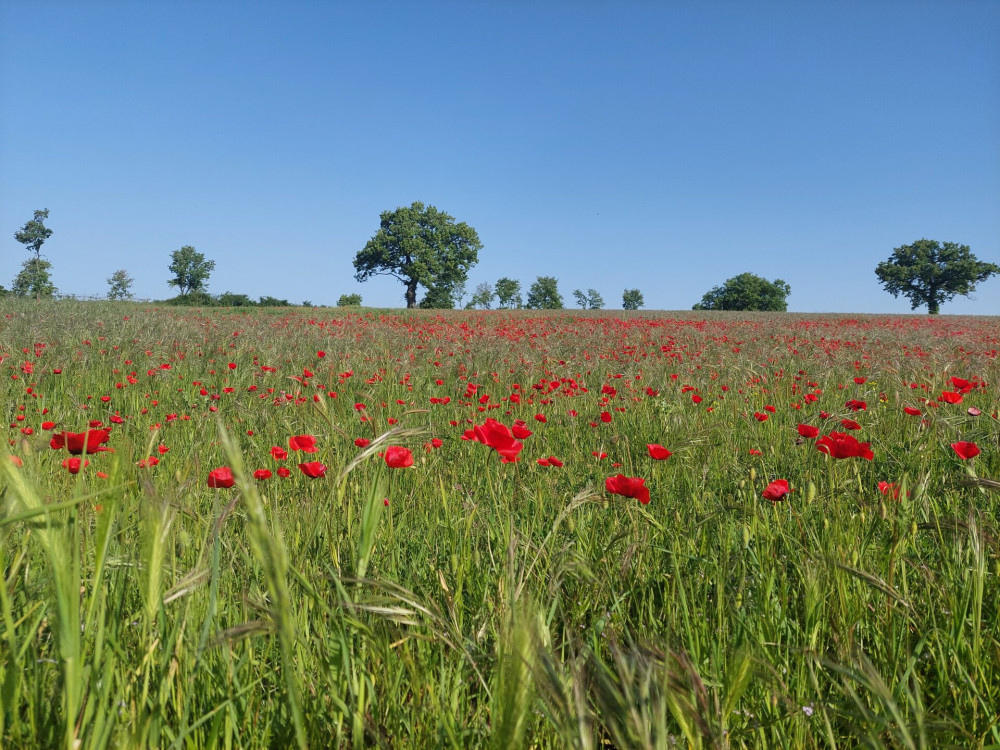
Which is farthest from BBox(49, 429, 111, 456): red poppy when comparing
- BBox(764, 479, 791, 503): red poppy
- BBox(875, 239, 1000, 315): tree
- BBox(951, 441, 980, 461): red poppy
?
BBox(875, 239, 1000, 315): tree

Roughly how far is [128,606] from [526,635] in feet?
4.59

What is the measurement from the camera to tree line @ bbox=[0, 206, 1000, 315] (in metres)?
56.7

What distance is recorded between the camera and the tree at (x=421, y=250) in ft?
185

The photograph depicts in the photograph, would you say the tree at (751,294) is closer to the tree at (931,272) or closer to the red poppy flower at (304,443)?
the tree at (931,272)

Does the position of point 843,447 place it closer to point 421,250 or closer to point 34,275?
point 421,250

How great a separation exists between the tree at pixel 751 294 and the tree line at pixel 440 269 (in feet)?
0.42

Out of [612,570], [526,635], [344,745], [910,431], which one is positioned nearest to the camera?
[526,635]

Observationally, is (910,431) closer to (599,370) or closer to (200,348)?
(599,370)

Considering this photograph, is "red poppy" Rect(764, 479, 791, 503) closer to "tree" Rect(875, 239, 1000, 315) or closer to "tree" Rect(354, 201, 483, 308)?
"tree" Rect(354, 201, 483, 308)

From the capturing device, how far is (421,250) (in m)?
56.1

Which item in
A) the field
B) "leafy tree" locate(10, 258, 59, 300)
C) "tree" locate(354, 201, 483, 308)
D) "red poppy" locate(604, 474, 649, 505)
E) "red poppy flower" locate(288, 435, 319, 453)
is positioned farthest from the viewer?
"leafy tree" locate(10, 258, 59, 300)

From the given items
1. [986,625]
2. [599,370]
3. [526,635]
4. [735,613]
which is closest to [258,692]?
[526,635]

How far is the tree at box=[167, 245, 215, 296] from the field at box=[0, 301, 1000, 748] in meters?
95.4

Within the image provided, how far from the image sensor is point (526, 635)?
631 mm
